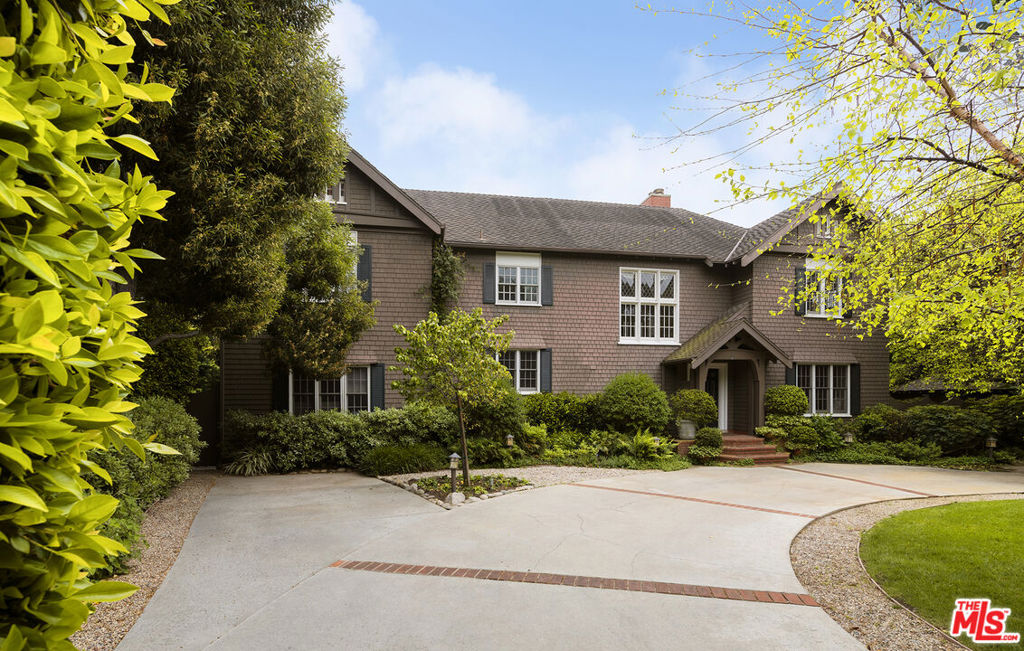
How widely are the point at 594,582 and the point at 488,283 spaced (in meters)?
11.7

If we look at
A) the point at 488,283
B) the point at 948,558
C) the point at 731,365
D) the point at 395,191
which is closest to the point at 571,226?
the point at 488,283

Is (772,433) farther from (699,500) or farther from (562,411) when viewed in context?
(699,500)

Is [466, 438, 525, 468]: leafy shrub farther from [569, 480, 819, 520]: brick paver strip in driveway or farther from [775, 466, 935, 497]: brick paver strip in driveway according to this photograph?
[775, 466, 935, 497]: brick paver strip in driveway

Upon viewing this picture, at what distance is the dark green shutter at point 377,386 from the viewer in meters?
15.0

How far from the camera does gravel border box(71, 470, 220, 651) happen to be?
4.44m

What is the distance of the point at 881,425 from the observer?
16797 mm

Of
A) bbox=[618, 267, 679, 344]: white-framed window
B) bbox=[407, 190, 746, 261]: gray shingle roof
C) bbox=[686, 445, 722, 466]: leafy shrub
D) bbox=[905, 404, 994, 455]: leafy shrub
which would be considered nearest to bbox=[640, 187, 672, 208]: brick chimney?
bbox=[407, 190, 746, 261]: gray shingle roof

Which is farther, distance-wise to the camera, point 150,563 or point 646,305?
point 646,305

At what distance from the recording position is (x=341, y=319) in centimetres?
1282

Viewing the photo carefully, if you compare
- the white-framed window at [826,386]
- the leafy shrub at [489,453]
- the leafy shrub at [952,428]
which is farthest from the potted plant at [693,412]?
the leafy shrub at [952,428]

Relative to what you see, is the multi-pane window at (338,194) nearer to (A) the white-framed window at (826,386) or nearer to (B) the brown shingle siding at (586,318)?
(B) the brown shingle siding at (586,318)

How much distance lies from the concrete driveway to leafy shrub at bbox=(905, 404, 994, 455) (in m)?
7.94

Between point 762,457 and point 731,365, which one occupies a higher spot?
point 731,365

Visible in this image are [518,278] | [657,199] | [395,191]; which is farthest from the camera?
[657,199]
